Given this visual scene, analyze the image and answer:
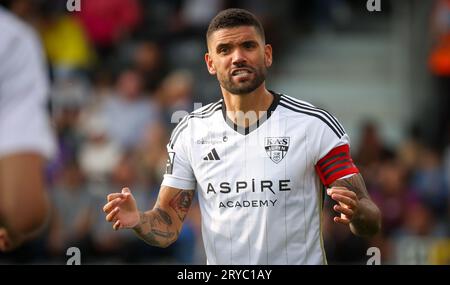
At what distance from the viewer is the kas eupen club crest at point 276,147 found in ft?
14.7

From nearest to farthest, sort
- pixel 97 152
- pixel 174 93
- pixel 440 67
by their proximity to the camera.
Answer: pixel 174 93 < pixel 97 152 < pixel 440 67

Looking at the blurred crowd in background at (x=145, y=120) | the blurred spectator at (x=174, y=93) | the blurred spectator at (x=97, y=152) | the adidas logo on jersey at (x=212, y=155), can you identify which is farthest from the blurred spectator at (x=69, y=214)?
the adidas logo on jersey at (x=212, y=155)

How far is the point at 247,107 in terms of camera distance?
14.9 ft

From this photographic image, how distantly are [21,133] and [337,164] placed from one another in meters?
1.40

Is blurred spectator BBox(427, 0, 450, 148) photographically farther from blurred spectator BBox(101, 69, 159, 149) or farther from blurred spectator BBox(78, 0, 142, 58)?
blurred spectator BBox(101, 69, 159, 149)

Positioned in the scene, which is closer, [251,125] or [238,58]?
[238,58]

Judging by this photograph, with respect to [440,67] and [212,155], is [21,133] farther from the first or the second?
[440,67]

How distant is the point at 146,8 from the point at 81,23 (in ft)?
2.46

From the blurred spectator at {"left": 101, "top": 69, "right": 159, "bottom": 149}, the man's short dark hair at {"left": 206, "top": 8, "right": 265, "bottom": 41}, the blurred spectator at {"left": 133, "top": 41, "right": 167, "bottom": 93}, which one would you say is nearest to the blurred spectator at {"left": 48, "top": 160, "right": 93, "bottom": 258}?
the blurred spectator at {"left": 101, "top": 69, "right": 159, "bottom": 149}

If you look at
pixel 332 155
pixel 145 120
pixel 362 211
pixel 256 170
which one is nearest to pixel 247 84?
pixel 256 170

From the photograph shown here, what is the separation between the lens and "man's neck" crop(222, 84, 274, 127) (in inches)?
178

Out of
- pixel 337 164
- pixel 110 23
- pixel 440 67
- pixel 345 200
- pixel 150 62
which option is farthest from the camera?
pixel 440 67

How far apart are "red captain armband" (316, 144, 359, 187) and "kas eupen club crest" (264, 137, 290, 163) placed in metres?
0.18
